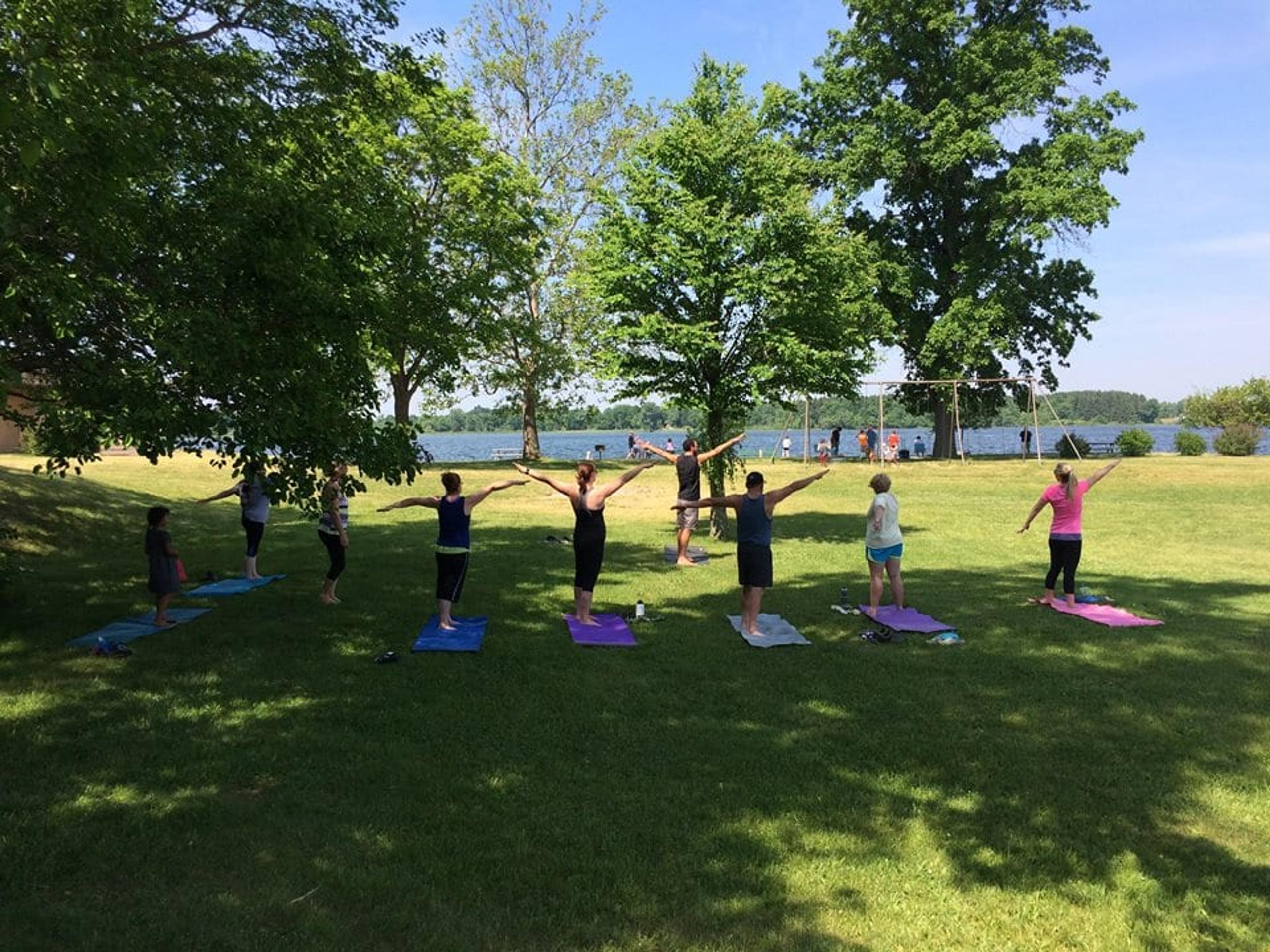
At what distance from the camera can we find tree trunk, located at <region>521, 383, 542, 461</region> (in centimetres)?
4550

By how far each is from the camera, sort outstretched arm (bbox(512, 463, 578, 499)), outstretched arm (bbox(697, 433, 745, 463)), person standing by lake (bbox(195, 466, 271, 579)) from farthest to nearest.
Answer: outstretched arm (bbox(697, 433, 745, 463)) → person standing by lake (bbox(195, 466, 271, 579)) → outstretched arm (bbox(512, 463, 578, 499))

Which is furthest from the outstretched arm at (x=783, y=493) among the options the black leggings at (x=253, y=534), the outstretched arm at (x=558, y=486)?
the black leggings at (x=253, y=534)

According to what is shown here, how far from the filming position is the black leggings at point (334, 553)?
1073 cm

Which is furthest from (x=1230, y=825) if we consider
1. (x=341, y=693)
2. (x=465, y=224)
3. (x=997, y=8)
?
(x=997, y=8)

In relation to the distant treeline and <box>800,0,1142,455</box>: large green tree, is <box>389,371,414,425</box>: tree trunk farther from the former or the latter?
the distant treeline

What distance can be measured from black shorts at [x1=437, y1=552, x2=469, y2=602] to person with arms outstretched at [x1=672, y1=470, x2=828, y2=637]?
289 cm

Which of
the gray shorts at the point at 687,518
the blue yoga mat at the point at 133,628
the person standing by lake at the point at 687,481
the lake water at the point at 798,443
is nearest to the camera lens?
the blue yoga mat at the point at 133,628

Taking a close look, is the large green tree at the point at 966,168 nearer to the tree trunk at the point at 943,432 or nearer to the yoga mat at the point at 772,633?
the tree trunk at the point at 943,432

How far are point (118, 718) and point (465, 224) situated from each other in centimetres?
2558

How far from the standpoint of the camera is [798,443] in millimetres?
89375

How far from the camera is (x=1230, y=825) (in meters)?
4.88

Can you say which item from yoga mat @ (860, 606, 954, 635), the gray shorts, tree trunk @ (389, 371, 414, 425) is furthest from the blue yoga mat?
tree trunk @ (389, 371, 414, 425)

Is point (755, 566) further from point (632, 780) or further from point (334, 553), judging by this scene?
point (334, 553)

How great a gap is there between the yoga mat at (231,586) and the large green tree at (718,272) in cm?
802
